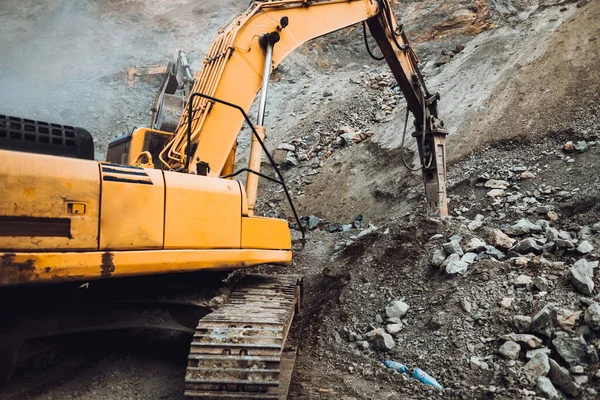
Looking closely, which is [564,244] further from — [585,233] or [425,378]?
[425,378]

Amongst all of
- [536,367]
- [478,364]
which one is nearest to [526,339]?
[536,367]

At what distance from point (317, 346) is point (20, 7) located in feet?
83.3

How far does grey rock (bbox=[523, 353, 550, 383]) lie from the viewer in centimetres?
307

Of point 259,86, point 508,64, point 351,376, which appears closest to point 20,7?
point 508,64

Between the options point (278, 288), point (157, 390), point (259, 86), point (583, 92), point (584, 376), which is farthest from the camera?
point (583, 92)

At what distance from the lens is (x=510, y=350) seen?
10.9 ft

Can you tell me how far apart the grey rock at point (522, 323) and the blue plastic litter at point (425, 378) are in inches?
28.4

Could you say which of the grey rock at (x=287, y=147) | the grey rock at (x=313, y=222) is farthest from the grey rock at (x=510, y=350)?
the grey rock at (x=287, y=147)

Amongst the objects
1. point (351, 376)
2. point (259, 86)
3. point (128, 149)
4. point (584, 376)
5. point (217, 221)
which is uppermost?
point (259, 86)

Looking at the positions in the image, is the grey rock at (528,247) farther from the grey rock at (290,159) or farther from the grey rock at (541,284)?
the grey rock at (290,159)

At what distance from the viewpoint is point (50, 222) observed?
8.64 ft

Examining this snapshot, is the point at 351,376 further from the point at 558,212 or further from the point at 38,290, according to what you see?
the point at 558,212

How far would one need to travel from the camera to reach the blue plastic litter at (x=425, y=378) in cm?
330

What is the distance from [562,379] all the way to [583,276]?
40.8 inches
